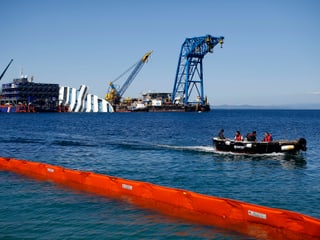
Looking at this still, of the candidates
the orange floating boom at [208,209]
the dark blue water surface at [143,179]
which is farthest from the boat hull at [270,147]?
the orange floating boom at [208,209]

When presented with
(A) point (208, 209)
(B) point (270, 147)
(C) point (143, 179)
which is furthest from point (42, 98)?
(A) point (208, 209)

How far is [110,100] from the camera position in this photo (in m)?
180

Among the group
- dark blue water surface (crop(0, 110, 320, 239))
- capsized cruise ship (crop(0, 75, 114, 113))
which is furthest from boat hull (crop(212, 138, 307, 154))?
capsized cruise ship (crop(0, 75, 114, 113))

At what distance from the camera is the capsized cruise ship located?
14950 cm

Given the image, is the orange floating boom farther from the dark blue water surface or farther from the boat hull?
the boat hull

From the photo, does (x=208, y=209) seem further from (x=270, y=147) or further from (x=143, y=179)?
(x=270, y=147)

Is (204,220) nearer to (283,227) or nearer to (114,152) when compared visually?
(283,227)

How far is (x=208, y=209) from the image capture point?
1270cm

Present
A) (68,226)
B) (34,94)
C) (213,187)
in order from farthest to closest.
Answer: (34,94) → (213,187) → (68,226)

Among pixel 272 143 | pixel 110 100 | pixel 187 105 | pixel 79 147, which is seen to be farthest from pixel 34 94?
pixel 272 143

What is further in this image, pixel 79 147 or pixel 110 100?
pixel 110 100

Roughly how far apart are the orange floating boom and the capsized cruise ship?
141029 millimetres

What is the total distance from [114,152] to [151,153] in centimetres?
346

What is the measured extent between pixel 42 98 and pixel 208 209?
15486 cm
